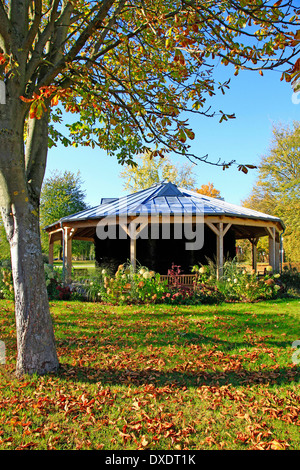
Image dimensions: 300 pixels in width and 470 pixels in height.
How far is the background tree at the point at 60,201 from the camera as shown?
89.2 feet

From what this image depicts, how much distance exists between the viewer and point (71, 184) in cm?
3102

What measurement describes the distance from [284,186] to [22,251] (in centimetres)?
2769

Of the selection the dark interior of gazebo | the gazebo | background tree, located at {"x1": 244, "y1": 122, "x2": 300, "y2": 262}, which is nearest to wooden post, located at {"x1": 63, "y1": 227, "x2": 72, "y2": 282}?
the gazebo

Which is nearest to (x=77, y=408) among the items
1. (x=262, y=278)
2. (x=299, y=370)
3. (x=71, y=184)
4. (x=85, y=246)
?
(x=299, y=370)

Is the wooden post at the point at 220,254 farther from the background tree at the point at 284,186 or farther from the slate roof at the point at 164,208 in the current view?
the background tree at the point at 284,186

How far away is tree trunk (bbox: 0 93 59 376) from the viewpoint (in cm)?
412

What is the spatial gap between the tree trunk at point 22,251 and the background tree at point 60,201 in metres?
22.9

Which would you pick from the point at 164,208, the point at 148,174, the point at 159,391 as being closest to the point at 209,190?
the point at 148,174

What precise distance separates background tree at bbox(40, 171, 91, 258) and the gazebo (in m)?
12.4

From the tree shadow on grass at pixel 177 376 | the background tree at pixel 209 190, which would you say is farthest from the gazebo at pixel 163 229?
the background tree at pixel 209 190

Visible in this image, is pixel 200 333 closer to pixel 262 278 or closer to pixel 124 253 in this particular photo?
pixel 262 278

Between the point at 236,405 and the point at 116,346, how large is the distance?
2610 millimetres

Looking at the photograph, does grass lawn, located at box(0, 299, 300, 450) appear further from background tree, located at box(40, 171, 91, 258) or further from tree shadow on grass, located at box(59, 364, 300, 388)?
background tree, located at box(40, 171, 91, 258)

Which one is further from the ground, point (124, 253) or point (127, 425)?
point (124, 253)
